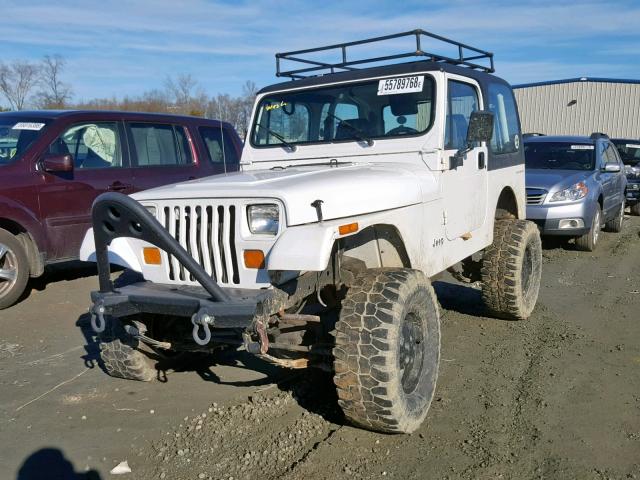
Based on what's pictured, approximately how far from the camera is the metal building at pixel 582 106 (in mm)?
26578

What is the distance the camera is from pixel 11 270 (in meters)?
5.98

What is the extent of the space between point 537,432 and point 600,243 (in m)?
7.70

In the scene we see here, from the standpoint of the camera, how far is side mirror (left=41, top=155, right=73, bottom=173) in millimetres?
6164

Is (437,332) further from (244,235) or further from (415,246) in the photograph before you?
(244,235)

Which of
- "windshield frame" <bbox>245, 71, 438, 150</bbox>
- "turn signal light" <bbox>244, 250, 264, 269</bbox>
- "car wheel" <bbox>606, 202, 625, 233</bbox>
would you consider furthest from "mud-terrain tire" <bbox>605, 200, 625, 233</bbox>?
"turn signal light" <bbox>244, 250, 264, 269</bbox>

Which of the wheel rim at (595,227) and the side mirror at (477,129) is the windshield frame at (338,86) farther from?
the wheel rim at (595,227)

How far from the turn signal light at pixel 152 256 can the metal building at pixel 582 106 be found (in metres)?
27.5

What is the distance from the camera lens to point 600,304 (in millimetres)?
6250

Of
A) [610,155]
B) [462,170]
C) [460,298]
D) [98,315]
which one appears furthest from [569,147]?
[98,315]

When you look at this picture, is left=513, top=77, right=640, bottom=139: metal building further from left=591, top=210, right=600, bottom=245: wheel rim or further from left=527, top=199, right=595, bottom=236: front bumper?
left=527, top=199, right=595, bottom=236: front bumper

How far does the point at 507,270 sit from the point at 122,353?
3169 millimetres

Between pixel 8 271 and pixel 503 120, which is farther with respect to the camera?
pixel 8 271

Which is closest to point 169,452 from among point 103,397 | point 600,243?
point 103,397

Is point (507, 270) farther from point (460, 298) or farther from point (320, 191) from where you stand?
point (320, 191)
